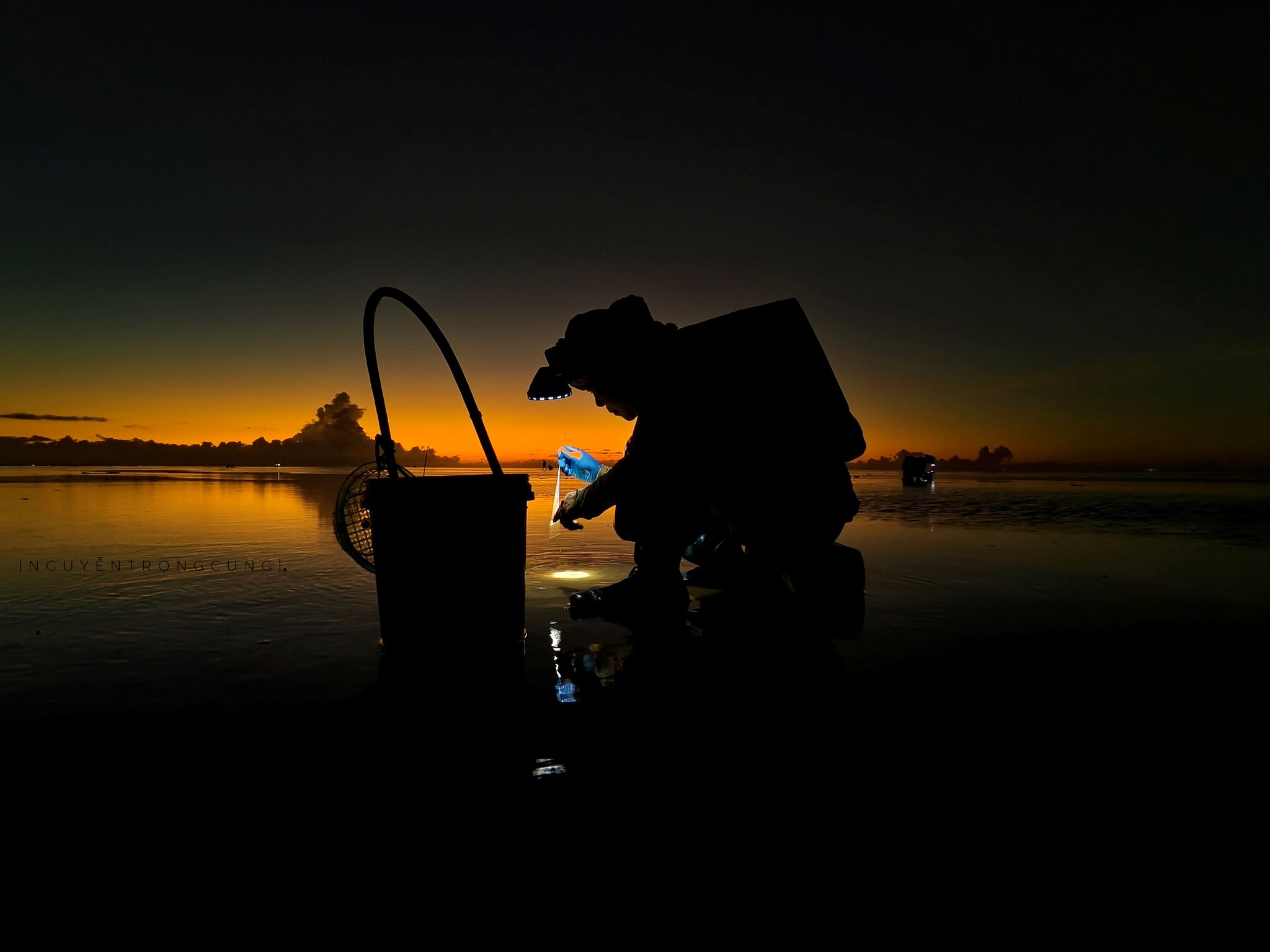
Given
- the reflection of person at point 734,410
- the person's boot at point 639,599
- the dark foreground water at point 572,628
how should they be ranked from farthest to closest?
1. the person's boot at point 639,599
2. the reflection of person at point 734,410
3. the dark foreground water at point 572,628

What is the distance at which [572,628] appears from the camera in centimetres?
325

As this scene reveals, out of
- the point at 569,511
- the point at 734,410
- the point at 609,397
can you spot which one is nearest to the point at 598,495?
the point at 569,511

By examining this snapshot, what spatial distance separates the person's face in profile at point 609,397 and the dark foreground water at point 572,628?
101 cm

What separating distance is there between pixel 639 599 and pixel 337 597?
6.62 feet

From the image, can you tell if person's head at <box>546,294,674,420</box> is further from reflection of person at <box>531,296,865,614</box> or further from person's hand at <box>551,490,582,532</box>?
person's hand at <box>551,490,582,532</box>

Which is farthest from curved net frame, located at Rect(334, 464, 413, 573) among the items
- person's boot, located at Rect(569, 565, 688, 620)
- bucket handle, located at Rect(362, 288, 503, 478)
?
person's boot, located at Rect(569, 565, 688, 620)

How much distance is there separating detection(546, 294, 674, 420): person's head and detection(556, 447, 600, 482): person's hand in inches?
24.3

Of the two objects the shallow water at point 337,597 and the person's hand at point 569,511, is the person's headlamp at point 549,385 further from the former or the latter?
the shallow water at point 337,597

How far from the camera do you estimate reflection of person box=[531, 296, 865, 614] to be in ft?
10.9

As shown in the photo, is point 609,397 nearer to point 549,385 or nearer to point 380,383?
point 549,385

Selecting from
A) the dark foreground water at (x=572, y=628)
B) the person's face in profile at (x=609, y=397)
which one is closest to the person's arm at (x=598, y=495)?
the person's face in profile at (x=609, y=397)

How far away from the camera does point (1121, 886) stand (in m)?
1.23

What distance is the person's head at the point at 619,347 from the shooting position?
343cm

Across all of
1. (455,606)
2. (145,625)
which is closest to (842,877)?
(455,606)
